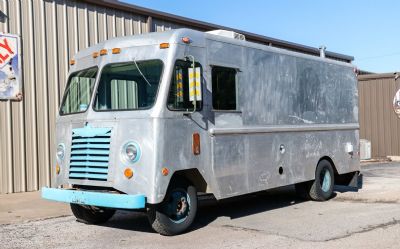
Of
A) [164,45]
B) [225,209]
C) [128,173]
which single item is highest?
[164,45]

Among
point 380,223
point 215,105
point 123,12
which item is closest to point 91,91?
point 215,105

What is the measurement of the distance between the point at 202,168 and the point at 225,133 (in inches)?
29.7

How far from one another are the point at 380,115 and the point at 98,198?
55.0ft

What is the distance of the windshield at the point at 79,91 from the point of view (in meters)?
7.79

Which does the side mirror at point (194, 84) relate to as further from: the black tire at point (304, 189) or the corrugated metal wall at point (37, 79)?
the corrugated metal wall at point (37, 79)

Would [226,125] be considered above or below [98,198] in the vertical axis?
above

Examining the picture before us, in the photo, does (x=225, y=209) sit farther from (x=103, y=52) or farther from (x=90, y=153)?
(x=103, y=52)

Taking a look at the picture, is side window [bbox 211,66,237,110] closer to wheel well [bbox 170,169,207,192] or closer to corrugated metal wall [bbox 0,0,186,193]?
wheel well [bbox 170,169,207,192]

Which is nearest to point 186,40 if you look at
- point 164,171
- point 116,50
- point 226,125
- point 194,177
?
point 116,50

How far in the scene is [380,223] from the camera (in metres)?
7.93

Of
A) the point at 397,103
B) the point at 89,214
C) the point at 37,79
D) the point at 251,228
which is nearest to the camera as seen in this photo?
the point at 251,228

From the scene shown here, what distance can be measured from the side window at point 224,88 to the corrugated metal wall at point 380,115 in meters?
14.4

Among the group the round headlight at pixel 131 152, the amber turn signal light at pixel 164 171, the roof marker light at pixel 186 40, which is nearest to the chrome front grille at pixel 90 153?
the round headlight at pixel 131 152

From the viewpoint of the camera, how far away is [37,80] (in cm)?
1232
